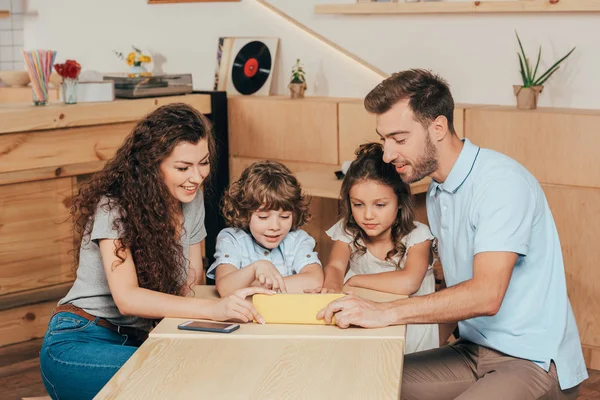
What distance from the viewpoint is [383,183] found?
9.33 ft

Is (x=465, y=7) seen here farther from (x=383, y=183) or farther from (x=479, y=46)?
(x=383, y=183)

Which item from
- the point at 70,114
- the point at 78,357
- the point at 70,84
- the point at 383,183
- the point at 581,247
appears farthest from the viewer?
the point at 70,84

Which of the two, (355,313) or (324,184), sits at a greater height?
(324,184)

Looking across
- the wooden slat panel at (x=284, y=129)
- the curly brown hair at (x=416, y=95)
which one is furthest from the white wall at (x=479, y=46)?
the curly brown hair at (x=416, y=95)

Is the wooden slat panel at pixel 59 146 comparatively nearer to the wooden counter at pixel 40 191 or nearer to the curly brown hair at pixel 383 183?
the wooden counter at pixel 40 191

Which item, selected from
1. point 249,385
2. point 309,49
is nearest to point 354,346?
point 249,385

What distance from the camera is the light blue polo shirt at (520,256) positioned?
2.44 metres

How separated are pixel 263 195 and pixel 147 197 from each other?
13.4 inches

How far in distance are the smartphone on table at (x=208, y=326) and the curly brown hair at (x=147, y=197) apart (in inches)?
12.2

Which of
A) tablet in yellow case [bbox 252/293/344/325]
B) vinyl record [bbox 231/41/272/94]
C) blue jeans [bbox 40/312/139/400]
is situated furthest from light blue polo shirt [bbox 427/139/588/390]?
vinyl record [bbox 231/41/272/94]

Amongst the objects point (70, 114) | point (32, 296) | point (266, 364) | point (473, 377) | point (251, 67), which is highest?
point (251, 67)

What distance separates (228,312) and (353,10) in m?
2.68

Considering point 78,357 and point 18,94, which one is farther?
point 18,94

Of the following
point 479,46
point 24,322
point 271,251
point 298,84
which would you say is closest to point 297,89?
point 298,84
